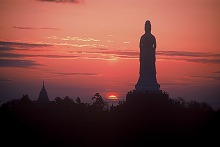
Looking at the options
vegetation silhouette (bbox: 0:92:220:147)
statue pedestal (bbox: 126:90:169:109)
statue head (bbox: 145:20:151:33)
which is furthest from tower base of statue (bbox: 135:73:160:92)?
vegetation silhouette (bbox: 0:92:220:147)

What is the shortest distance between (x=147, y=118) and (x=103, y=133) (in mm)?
5152

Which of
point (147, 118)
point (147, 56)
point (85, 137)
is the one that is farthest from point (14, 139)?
point (147, 56)

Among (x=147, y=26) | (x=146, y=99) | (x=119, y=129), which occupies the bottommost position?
(x=119, y=129)

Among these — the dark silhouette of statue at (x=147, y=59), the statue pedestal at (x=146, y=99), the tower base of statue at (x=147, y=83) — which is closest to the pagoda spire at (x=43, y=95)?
the dark silhouette of statue at (x=147, y=59)

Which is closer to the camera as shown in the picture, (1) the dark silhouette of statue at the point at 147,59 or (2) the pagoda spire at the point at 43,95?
(1) the dark silhouette of statue at the point at 147,59

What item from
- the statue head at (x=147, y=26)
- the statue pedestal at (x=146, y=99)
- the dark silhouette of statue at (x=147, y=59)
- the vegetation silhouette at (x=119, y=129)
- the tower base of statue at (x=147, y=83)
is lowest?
the vegetation silhouette at (x=119, y=129)

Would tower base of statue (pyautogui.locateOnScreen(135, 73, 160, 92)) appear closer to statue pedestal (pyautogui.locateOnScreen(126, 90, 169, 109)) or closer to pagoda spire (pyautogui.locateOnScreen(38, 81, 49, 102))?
statue pedestal (pyautogui.locateOnScreen(126, 90, 169, 109))

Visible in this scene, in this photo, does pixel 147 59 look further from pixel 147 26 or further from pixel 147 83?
pixel 147 26

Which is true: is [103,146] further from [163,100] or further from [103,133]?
[163,100]

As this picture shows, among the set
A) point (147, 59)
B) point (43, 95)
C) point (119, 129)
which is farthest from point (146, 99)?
point (43, 95)

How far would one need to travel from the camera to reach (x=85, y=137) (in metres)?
44.9

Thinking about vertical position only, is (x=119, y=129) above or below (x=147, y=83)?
below

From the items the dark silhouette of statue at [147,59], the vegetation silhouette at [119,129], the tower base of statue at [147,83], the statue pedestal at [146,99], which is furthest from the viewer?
the dark silhouette of statue at [147,59]

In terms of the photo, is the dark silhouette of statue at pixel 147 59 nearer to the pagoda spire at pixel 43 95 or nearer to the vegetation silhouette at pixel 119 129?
the vegetation silhouette at pixel 119 129
